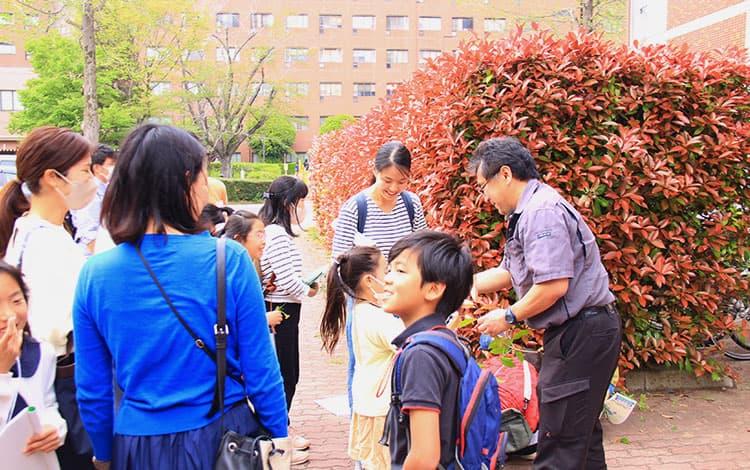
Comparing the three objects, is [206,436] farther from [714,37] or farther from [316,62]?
[316,62]

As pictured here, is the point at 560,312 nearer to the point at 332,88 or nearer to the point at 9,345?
the point at 9,345

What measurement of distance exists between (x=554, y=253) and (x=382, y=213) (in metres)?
1.75

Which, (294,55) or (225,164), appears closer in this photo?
(225,164)

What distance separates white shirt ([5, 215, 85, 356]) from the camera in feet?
8.35

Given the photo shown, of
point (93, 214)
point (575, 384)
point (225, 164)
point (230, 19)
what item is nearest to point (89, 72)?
point (93, 214)

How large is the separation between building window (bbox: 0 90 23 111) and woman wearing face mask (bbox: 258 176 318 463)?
5115cm

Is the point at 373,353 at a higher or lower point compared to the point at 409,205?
lower

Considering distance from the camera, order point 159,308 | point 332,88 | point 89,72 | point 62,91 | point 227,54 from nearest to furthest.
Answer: point 159,308 < point 89,72 < point 62,91 < point 227,54 < point 332,88

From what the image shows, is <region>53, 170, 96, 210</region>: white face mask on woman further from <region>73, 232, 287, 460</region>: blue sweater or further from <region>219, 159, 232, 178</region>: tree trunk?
<region>219, 159, 232, 178</region>: tree trunk

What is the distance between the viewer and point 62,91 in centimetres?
3353

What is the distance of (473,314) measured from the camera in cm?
509

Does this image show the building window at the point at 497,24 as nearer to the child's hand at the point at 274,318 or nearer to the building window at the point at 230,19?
the child's hand at the point at 274,318

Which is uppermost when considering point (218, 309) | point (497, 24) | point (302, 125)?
point (497, 24)

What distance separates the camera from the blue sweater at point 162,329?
2.11 m
